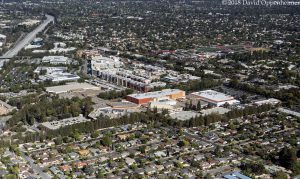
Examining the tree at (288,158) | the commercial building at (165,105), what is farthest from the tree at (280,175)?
the commercial building at (165,105)

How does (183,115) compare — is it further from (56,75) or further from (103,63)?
(103,63)

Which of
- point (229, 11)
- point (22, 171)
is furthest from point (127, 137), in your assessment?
point (229, 11)

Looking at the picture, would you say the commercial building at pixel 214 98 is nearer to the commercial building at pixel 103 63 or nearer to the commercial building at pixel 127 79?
the commercial building at pixel 127 79

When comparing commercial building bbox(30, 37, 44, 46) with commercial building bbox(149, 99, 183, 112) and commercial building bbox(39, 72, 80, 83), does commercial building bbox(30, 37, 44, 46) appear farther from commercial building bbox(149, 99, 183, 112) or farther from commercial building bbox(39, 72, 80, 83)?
commercial building bbox(149, 99, 183, 112)

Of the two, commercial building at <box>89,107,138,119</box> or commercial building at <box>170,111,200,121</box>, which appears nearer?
commercial building at <box>170,111,200,121</box>

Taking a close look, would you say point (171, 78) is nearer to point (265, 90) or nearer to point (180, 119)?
point (265, 90)

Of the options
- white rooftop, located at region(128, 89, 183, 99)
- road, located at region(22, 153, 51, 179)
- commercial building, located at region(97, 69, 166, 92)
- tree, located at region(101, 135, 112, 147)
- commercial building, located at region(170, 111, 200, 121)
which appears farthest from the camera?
commercial building, located at region(97, 69, 166, 92)

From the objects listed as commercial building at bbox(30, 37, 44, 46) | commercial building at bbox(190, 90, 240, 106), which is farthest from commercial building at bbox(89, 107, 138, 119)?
commercial building at bbox(30, 37, 44, 46)
